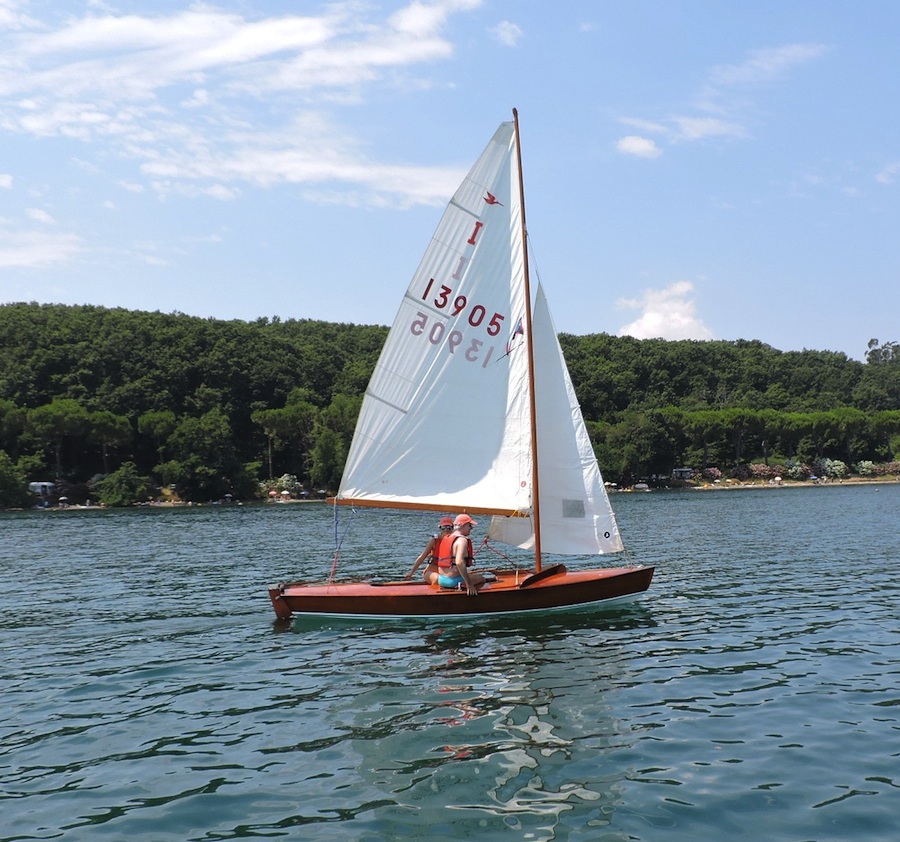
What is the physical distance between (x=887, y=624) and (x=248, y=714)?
14.1 meters

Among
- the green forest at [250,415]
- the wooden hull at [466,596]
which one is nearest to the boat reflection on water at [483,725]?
the wooden hull at [466,596]

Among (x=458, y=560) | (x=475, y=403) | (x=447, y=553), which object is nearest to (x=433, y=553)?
(x=447, y=553)

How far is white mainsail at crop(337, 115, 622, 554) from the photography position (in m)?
Result: 20.9

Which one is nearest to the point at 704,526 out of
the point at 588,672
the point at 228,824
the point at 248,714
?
the point at 588,672

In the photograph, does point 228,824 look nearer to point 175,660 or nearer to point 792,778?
point 792,778

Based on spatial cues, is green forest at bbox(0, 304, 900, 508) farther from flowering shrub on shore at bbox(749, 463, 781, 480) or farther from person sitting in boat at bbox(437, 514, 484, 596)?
person sitting in boat at bbox(437, 514, 484, 596)

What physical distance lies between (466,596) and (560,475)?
3730mm

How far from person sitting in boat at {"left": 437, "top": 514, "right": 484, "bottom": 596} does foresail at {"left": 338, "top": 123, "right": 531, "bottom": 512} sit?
34.5 inches

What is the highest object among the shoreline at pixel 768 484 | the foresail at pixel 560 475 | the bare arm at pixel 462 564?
the foresail at pixel 560 475

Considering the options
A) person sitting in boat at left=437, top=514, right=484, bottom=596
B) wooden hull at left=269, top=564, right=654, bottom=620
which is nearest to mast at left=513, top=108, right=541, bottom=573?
wooden hull at left=269, top=564, right=654, bottom=620

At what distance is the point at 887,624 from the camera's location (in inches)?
790

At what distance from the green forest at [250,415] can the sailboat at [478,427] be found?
85.7 meters

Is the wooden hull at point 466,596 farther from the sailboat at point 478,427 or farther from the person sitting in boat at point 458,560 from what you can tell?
the person sitting in boat at point 458,560

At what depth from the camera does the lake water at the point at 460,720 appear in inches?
392
